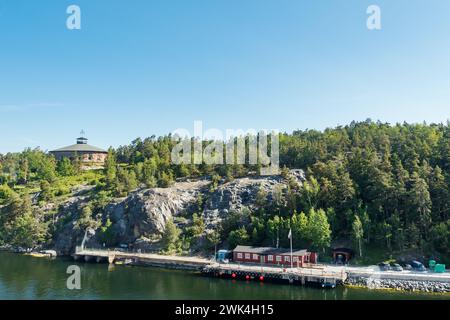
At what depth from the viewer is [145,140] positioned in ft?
387

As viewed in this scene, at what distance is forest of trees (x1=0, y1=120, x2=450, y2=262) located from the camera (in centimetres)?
5434

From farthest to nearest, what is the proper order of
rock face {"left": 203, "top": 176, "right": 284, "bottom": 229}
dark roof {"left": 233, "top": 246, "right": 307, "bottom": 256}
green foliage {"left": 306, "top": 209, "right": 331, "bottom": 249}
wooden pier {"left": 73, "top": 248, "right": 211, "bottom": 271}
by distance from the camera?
rock face {"left": 203, "top": 176, "right": 284, "bottom": 229}
wooden pier {"left": 73, "top": 248, "right": 211, "bottom": 271}
green foliage {"left": 306, "top": 209, "right": 331, "bottom": 249}
dark roof {"left": 233, "top": 246, "right": 307, "bottom": 256}

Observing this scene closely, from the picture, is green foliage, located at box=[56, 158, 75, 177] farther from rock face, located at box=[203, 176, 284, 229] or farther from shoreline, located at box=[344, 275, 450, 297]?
shoreline, located at box=[344, 275, 450, 297]

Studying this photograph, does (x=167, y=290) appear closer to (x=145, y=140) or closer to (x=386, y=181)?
(x=386, y=181)

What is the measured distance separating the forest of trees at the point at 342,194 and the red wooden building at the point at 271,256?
9.19 ft

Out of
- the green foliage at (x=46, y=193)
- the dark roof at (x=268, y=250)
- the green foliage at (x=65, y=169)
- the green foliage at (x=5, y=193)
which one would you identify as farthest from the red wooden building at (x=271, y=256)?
the green foliage at (x=65, y=169)

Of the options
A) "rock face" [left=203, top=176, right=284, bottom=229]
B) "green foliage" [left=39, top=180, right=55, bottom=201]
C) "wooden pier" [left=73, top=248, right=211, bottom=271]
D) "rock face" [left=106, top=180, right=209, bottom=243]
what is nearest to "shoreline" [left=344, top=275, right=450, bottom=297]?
"wooden pier" [left=73, top=248, right=211, bottom=271]

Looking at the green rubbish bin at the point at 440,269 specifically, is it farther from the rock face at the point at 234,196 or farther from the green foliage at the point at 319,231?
the rock face at the point at 234,196

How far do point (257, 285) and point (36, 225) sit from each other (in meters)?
49.5

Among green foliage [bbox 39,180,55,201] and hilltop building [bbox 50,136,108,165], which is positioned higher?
hilltop building [bbox 50,136,108,165]

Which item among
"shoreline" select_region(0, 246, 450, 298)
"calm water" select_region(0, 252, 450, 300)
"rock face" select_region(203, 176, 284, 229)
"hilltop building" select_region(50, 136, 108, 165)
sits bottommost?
"calm water" select_region(0, 252, 450, 300)

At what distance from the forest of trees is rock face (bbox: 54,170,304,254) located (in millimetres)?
2857

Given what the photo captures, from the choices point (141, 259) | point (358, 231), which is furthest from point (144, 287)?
point (358, 231)
